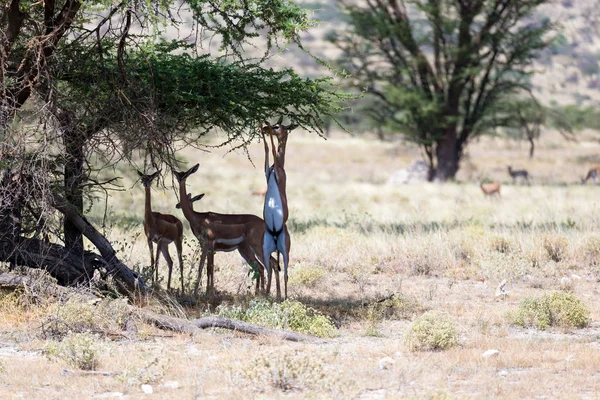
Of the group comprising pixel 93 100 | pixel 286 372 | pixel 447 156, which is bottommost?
pixel 286 372

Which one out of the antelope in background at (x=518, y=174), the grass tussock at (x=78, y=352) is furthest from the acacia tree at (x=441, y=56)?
the grass tussock at (x=78, y=352)

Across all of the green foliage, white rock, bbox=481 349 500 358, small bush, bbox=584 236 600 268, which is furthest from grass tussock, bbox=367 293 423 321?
small bush, bbox=584 236 600 268

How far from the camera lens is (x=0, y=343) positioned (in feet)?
31.4

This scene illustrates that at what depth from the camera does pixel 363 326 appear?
35.7 ft

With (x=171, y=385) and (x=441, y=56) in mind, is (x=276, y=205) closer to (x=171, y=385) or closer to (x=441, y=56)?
(x=171, y=385)

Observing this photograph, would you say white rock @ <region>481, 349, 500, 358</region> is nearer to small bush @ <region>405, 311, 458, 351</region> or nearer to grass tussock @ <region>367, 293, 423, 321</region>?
small bush @ <region>405, 311, 458, 351</region>

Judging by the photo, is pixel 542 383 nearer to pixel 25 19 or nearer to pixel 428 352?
pixel 428 352

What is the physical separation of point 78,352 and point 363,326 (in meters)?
3.77

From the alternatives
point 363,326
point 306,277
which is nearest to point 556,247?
point 306,277

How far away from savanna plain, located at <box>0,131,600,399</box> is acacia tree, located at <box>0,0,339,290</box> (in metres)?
0.74

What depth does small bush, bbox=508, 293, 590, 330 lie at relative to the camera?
428 inches

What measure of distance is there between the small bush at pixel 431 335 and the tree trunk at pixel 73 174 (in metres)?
4.38

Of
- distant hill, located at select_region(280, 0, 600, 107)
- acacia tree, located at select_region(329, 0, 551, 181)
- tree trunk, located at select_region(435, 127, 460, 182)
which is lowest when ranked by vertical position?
tree trunk, located at select_region(435, 127, 460, 182)

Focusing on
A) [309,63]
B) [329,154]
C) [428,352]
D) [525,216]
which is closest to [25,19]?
[428,352]
